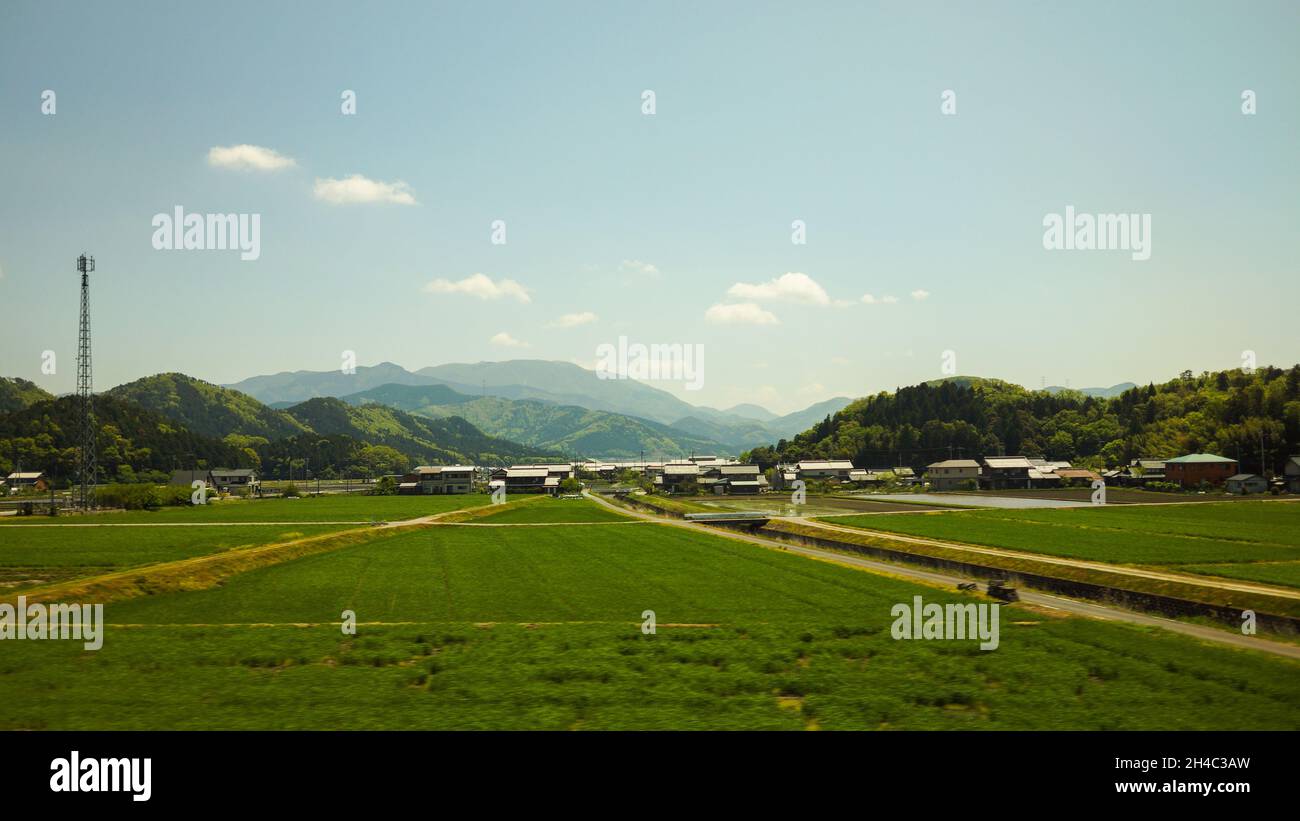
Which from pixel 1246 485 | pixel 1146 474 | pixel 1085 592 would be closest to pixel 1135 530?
pixel 1085 592

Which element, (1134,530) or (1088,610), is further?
(1134,530)

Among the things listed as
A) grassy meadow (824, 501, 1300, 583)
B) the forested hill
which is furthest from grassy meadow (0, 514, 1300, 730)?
the forested hill

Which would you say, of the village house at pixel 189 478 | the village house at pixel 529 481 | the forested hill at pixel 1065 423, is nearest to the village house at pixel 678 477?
the village house at pixel 529 481

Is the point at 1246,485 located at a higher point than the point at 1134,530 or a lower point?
lower

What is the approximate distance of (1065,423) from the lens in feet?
573

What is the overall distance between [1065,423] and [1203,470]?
64019 millimetres

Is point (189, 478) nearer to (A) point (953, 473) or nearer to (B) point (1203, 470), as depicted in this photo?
(A) point (953, 473)

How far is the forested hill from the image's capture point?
128 m

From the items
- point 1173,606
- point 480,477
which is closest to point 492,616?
point 1173,606

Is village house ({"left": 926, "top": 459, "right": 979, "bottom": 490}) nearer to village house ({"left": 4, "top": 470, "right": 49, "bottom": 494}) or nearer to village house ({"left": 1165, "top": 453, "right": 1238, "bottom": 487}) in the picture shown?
village house ({"left": 1165, "top": 453, "right": 1238, "bottom": 487})

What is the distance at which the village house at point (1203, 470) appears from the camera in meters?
112
